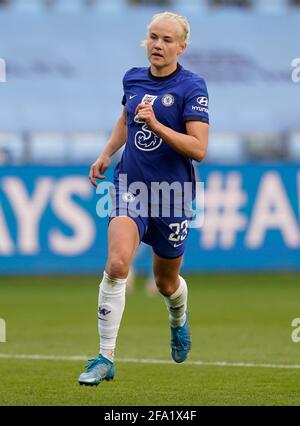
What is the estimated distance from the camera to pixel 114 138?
29.8 ft

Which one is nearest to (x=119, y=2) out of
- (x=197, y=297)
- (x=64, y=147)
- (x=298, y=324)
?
(x=64, y=147)

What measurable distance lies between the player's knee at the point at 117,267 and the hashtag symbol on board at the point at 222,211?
32.2 ft

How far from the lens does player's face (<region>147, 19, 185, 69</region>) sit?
328 inches

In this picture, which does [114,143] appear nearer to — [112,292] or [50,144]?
[112,292]

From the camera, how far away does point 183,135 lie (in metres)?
8.18

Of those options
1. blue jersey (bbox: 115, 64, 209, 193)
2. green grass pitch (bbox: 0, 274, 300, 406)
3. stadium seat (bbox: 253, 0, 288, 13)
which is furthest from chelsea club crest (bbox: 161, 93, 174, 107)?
stadium seat (bbox: 253, 0, 288, 13)

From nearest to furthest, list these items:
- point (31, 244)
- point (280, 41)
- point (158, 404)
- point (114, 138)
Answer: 1. point (158, 404)
2. point (114, 138)
3. point (31, 244)
4. point (280, 41)

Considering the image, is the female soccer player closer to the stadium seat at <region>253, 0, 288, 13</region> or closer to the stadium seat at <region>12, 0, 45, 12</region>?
the stadium seat at <region>12, 0, 45, 12</region>

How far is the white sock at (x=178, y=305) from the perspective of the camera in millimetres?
9164

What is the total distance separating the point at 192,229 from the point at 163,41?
984cm

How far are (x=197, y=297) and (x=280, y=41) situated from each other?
12.9 metres

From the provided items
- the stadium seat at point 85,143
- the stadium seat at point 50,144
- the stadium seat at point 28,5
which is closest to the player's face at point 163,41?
the stadium seat at point 50,144

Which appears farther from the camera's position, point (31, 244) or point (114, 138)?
point (31, 244)
